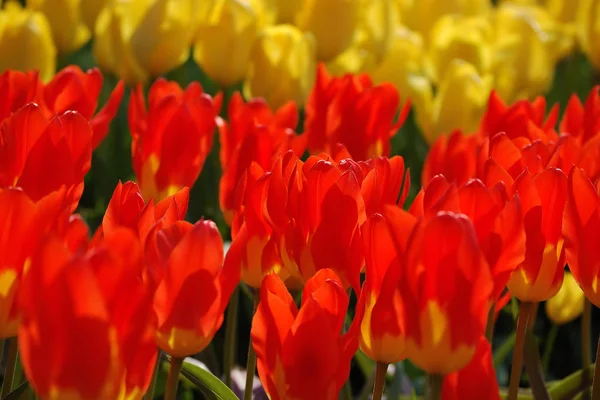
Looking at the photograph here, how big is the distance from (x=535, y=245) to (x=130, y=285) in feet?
1.40

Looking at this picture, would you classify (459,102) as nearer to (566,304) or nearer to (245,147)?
(566,304)

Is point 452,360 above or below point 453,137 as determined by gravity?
above

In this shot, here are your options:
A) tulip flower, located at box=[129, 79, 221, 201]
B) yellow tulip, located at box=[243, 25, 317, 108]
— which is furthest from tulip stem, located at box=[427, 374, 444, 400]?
yellow tulip, located at box=[243, 25, 317, 108]

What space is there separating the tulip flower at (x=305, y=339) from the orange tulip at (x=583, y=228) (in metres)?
0.25

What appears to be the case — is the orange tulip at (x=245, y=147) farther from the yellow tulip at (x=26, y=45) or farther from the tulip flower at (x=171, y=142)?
the yellow tulip at (x=26, y=45)

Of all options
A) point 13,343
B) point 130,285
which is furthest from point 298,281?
point 130,285

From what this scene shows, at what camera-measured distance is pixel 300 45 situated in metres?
1.96

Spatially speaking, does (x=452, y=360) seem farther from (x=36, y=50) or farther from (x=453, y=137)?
(x=36, y=50)

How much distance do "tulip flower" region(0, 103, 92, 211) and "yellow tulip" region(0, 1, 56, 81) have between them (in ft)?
3.22

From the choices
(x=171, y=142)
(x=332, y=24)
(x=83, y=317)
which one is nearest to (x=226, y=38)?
(x=332, y=24)

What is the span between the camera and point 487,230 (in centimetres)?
75

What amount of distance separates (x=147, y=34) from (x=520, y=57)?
A: 91 cm

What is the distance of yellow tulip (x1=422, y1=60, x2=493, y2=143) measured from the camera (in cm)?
199

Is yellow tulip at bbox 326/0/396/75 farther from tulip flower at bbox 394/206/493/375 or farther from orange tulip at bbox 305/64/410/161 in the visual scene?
tulip flower at bbox 394/206/493/375
